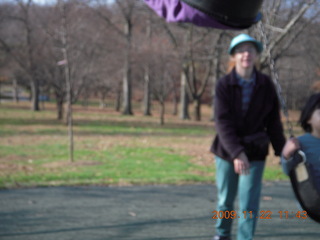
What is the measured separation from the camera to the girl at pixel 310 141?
6.65 feet

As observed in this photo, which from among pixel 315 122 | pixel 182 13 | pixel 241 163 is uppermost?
pixel 182 13

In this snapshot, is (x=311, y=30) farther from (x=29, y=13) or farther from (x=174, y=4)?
(x=29, y=13)

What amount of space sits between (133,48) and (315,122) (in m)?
24.5

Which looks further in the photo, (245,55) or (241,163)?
(245,55)

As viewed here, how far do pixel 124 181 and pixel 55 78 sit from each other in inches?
557

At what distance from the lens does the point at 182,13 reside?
2270 mm

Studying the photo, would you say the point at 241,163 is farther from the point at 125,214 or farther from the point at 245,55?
the point at 125,214

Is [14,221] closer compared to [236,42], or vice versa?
[236,42]

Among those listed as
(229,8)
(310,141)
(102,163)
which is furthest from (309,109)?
(102,163)

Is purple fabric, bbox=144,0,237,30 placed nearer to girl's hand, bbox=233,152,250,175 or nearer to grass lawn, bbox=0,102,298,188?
girl's hand, bbox=233,152,250,175

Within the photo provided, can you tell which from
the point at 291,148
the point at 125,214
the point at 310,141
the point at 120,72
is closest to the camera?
the point at 291,148

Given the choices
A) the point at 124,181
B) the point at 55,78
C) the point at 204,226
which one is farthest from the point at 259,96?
the point at 55,78

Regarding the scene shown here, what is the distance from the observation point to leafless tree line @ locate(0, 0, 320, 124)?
991cm

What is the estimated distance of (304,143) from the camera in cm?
216
